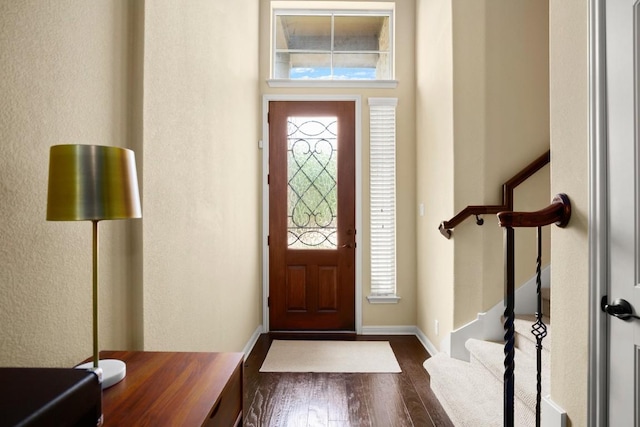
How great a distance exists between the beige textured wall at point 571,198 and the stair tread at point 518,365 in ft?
1.40

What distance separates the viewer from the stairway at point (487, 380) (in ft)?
5.81

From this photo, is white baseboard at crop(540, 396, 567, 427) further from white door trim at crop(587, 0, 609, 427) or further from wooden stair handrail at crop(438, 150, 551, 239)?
wooden stair handrail at crop(438, 150, 551, 239)

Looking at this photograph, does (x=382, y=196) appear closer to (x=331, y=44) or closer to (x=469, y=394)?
(x=331, y=44)

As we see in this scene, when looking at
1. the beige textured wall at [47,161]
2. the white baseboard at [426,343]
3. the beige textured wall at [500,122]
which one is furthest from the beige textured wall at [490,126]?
the beige textured wall at [47,161]

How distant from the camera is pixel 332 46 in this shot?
394cm

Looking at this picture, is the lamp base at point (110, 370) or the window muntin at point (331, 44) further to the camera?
the window muntin at point (331, 44)

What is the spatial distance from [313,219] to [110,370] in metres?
2.83

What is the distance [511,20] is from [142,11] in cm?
241

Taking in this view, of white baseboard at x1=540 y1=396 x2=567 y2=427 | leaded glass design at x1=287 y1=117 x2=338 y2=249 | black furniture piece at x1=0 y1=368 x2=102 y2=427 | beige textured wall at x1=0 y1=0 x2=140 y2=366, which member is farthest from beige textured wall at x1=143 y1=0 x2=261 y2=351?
white baseboard at x1=540 y1=396 x2=567 y2=427

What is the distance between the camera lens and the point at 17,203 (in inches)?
36.2

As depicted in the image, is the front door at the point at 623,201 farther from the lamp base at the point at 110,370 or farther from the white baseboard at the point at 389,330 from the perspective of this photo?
the white baseboard at the point at 389,330

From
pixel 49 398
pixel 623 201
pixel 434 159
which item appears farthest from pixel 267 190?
pixel 49 398

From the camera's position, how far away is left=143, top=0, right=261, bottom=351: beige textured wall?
154cm

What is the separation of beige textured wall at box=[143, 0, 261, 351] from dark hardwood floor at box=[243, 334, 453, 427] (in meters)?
0.42
